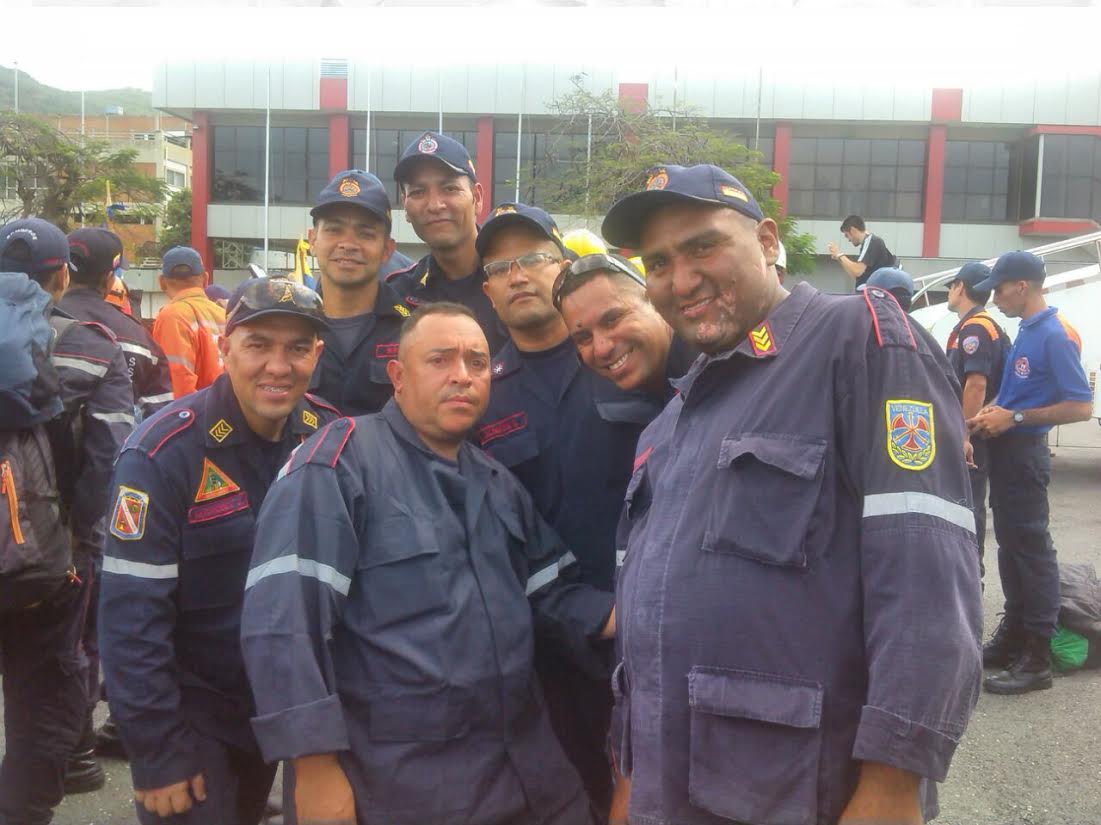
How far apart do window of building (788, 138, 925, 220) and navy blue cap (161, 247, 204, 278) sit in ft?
96.3

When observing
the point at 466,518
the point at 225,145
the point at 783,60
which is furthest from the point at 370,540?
the point at 225,145

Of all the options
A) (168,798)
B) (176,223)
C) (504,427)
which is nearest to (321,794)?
(168,798)

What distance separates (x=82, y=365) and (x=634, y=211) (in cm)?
272

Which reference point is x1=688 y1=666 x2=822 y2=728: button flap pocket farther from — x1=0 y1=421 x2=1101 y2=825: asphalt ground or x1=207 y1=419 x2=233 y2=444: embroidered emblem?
x1=0 y1=421 x2=1101 y2=825: asphalt ground

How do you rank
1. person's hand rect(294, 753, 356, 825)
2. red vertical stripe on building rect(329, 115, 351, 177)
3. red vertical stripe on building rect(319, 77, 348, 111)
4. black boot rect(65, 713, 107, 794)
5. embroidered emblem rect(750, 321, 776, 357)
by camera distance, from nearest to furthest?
1. embroidered emblem rect(750, 321, 776, 357)
2. person's hand rect(294, 753, 356, 825)
3. black boot rect(65, 713, 107, 794)
4. red vertical stripe on building rect(319, 77, 348, 111)
5. red vertical stripe on building rect(329, 115, 351, 177)

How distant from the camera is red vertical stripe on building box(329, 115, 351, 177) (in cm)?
3253

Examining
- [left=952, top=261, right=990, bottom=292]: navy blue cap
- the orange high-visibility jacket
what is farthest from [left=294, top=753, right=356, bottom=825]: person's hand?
[left=952, top=261, right=990, bottom=292]: navy blue cap

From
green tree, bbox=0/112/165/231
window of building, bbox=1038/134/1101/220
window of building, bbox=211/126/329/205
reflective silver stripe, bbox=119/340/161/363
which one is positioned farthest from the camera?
window of building, bbox=211/126/329/205

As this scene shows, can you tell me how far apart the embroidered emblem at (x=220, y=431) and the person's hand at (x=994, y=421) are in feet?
14.0

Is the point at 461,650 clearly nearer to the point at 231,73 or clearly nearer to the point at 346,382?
the point at 346,382

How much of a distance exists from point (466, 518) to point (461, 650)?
0.34m

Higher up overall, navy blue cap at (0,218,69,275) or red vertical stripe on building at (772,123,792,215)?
red vertical stripe on building at (772,123,792,215)

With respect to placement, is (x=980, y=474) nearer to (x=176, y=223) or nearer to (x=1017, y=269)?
(x=1017, y=269)

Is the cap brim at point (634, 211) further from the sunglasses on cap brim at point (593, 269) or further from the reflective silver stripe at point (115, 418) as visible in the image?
the reflective silver stripe at point (115, 418)
